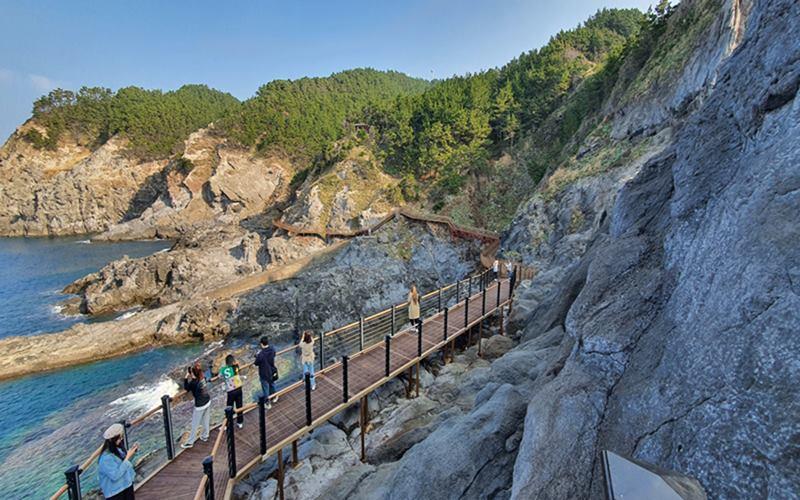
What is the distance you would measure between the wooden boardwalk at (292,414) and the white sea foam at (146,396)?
1186 cm

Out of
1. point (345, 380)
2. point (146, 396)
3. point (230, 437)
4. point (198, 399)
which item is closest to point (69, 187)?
point (146, 396)

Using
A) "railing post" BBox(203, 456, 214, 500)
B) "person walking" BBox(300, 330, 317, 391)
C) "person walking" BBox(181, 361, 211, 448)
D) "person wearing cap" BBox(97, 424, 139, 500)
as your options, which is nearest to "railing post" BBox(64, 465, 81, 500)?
"person wearing cap" BBox(97, 424, 139, 500)

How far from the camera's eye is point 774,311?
308 centimetres

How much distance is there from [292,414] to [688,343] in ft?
30.0

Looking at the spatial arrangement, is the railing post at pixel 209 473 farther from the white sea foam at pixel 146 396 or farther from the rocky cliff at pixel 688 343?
the white sea foam at pixel 146 396

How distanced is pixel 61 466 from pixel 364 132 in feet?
150

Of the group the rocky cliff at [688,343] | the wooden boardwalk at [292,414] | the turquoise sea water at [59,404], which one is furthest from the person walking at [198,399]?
the turquoise sea water at [59,404]

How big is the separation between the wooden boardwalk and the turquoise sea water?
8.06 m

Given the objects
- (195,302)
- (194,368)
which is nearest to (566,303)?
(194,368)

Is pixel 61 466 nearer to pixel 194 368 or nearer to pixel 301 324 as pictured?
pixel 194 368

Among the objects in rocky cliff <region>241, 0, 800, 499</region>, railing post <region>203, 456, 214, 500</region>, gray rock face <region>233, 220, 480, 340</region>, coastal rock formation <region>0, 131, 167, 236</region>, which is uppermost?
coastal rock formation <region>0, 131, 167, 236</region>

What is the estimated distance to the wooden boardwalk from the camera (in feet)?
24.7

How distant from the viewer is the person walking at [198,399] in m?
8.11

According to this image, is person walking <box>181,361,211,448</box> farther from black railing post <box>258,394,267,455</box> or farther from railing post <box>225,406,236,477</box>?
black railing post <box>258,394,267,455</box>
